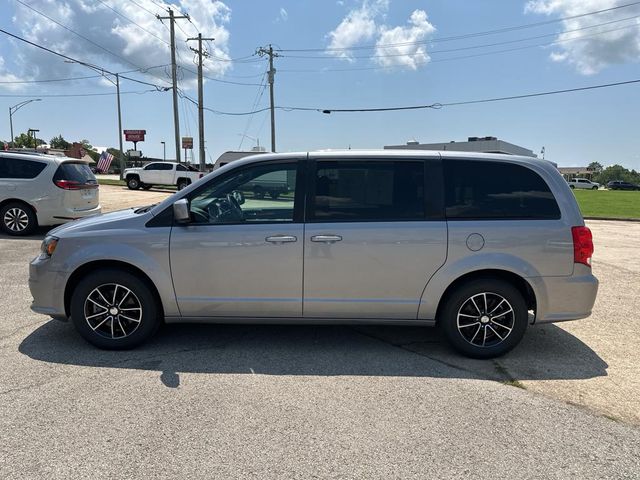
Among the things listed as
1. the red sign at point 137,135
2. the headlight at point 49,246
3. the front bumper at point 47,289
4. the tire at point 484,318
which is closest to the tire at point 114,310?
the front bumper at point 47,289

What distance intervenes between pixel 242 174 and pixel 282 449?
2377 mm

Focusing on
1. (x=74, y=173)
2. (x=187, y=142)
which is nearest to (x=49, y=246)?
(x=74, y=173)

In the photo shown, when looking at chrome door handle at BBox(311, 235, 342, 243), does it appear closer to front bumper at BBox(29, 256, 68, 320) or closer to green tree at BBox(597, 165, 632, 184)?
front bumper at BBox(29, 256, 68, 320)

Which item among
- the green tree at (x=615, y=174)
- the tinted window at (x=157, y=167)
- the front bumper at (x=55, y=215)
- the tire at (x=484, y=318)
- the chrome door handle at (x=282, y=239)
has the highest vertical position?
the green tree at (x=615, y=174)

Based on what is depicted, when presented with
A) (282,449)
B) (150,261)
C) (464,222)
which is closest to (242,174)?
(150,261)

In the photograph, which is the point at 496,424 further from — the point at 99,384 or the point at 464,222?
the point at 99,384

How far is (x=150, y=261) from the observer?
4.04m

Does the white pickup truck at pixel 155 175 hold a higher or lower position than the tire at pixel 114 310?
higher

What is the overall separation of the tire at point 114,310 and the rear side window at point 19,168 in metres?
7.11

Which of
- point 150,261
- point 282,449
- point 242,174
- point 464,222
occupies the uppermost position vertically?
point 242,174

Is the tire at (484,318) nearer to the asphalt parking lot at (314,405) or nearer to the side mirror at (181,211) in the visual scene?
the asphalt parking lot at (314,405)

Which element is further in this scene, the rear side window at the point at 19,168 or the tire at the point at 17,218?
the tire at the point at 17,218

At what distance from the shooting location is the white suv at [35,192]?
9750 millimetres

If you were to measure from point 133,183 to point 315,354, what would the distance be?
2844cm
